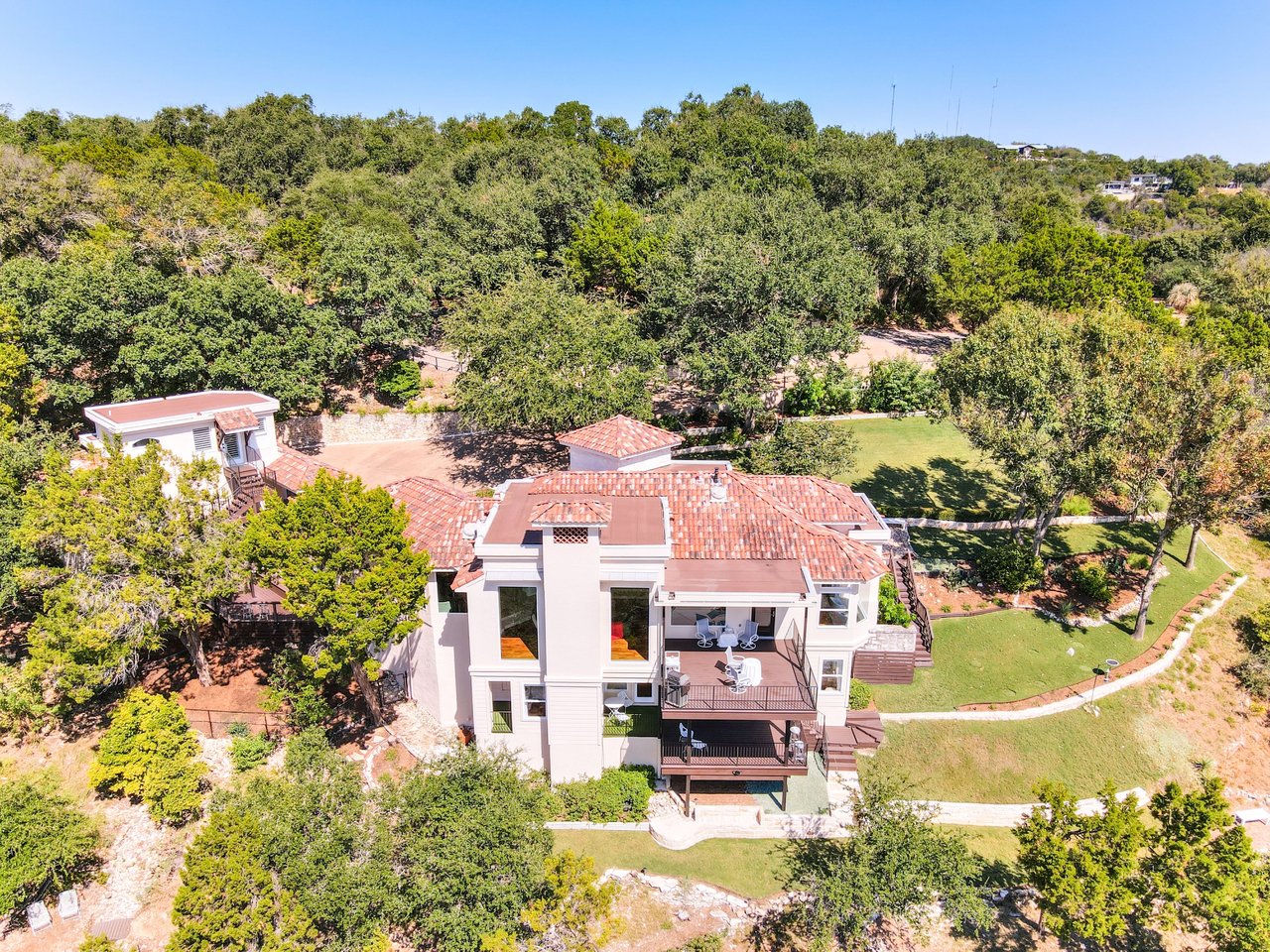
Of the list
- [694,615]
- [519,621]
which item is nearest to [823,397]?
[694,615]

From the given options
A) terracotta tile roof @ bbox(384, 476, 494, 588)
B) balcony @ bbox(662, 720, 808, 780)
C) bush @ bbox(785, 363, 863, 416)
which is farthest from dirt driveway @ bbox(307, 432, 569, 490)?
balcony @ bbox(662, 720, 808, 780)

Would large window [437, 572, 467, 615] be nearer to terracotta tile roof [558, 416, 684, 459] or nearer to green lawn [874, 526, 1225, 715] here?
terracotta tile roof [558, 416, 684, 459]

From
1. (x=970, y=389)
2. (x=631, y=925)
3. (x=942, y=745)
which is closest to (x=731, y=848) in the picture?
(x=631, y=925)

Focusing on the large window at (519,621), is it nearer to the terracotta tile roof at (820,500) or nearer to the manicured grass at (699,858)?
the manicured grass at (699,858)

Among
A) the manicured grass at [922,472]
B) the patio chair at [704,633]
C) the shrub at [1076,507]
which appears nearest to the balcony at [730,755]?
the patio chair at [704,633]

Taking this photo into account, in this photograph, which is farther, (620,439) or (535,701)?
(620,439)

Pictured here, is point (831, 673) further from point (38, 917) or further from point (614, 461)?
point (38, 917)
